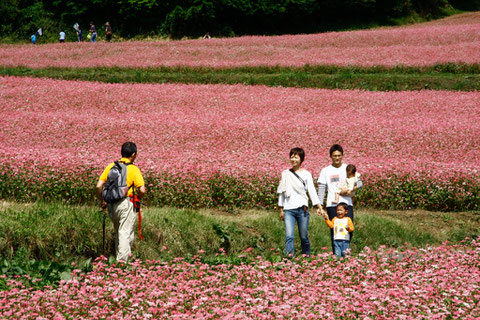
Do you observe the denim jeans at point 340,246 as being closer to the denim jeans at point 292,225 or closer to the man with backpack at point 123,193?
the denim jeans at point 292,225

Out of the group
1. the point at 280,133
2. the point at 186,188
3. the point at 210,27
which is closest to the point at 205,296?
the point at 186,188

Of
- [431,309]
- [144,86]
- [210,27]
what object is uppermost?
[210,27]

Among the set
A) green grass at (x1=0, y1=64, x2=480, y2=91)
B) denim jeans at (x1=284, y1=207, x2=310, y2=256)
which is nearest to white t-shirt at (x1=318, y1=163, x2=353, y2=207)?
denim jeans at (x1=284, y1=207, x2=310, y2=256)

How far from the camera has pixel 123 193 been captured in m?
8.30

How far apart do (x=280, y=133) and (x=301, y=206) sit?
7.73 metres

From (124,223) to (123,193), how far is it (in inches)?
21.9

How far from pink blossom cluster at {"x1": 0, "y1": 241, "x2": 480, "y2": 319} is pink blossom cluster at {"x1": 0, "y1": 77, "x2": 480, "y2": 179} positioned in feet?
17.2

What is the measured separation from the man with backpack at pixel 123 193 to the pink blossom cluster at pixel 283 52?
21.2m

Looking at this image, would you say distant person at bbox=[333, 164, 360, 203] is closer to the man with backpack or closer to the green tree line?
the man with backpack

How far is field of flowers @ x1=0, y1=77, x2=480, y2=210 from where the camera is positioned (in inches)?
495

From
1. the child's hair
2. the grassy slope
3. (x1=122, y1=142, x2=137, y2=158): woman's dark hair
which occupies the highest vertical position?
(x1=122, y1=142, x2=137, y2=158): woman's dark hair

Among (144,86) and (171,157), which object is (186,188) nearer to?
(171,157)

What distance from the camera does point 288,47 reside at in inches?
1428

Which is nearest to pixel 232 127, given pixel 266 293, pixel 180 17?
pixel 266 293
